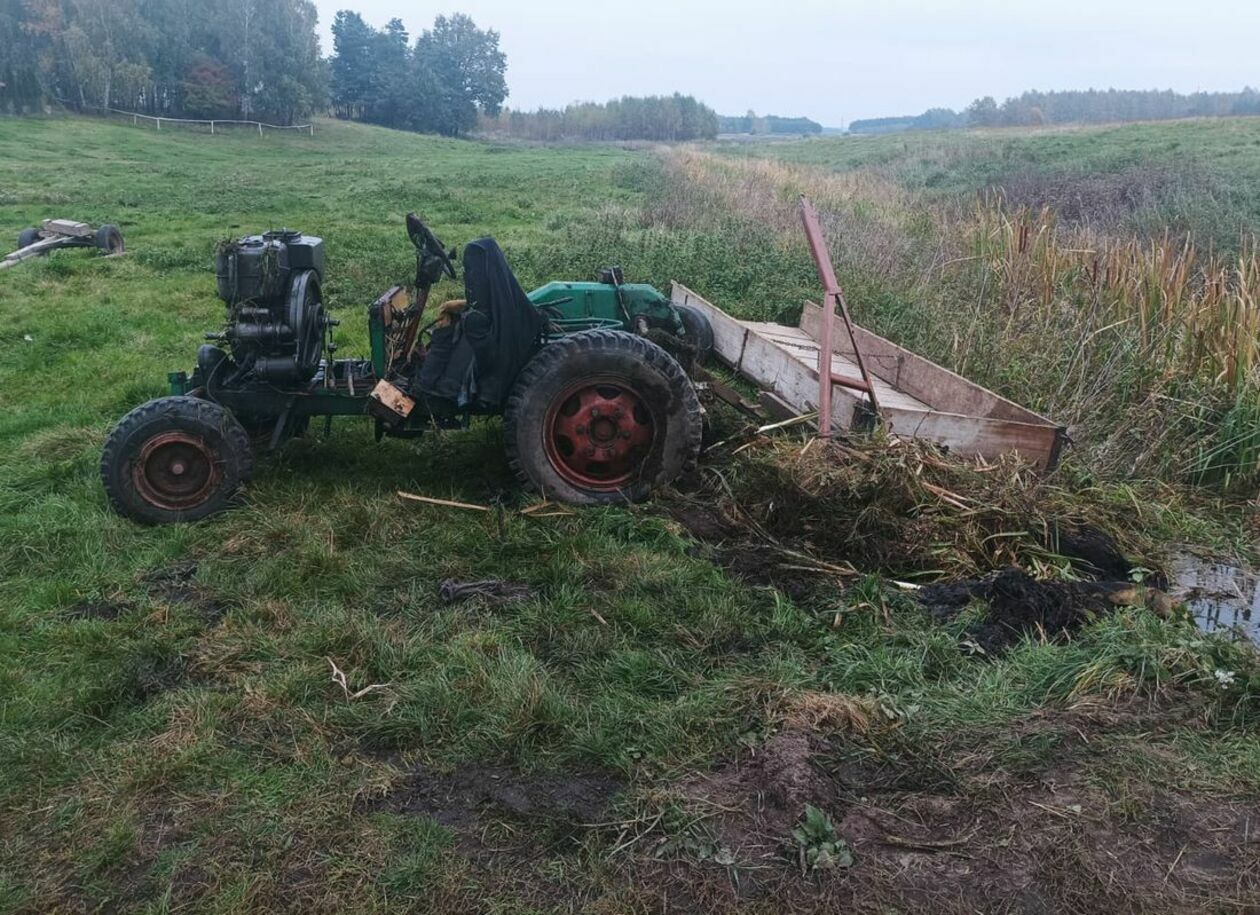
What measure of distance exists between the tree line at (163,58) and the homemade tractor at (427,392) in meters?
43.1

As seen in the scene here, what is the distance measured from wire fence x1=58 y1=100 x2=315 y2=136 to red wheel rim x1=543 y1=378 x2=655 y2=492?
4628 cm

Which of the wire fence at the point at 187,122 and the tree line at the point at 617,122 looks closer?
the wire fence at the point at 187,122

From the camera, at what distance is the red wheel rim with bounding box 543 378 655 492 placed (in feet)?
16.7

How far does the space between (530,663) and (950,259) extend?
782 cm

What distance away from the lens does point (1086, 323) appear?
7.23 m

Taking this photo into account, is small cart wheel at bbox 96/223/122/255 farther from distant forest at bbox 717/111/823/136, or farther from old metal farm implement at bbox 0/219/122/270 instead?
distant forest at bbox 717/111/823/136

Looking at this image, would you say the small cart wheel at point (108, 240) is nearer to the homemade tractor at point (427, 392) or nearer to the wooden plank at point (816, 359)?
the homemade tractor at point (427, 392)

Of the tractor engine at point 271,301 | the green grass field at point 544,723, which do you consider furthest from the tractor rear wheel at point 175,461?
the tractor engine at point 271,301

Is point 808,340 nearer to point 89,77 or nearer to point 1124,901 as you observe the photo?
point 1124,901

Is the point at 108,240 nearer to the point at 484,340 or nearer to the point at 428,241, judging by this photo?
the point at 428,241

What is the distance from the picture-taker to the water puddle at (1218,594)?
14.4 ft

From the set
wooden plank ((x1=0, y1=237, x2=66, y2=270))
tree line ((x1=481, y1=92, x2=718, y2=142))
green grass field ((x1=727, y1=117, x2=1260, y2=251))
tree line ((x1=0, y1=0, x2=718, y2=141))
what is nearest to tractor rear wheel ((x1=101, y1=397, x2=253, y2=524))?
wooden plank ((x1=0, y1=237, x2=66, y2=270))

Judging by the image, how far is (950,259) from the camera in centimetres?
999

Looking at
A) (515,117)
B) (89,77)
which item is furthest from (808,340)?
(515,117)
